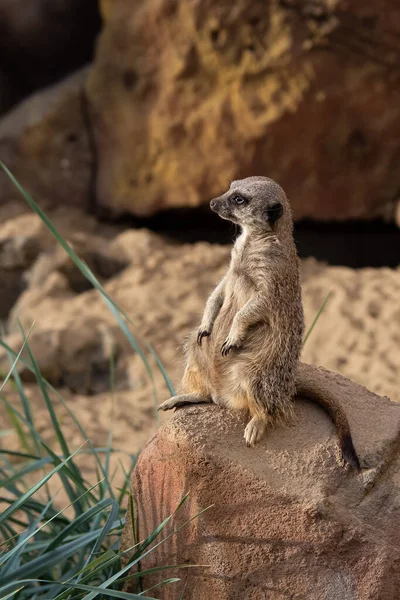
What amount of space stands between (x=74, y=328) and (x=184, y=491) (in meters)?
2.42

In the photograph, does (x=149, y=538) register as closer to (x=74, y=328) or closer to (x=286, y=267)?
(x=286, y=267)

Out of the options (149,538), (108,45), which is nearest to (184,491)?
(149,538)

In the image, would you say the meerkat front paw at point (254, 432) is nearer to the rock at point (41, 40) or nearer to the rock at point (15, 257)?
the rock at point (15, 257)

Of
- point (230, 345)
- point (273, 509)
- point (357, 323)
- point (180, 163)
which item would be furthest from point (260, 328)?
point (180, 163)

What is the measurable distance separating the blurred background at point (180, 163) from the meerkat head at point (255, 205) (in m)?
2.15

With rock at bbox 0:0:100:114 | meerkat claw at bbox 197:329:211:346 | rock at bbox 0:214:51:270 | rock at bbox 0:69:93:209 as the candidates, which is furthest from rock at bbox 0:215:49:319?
meerkat claw at bbox 197:329:211:346

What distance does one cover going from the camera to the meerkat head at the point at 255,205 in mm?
1570

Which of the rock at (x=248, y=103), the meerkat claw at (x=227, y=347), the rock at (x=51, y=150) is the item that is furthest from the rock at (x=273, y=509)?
the rock at (x=51, y=150)

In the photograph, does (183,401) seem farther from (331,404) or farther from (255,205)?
(255,205)

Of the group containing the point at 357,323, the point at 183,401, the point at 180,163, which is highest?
the point at 183,401

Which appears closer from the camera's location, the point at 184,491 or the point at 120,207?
the point at 184,491

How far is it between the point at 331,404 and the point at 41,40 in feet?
13.8

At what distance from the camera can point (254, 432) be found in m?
1.55

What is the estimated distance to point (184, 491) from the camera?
1561mm
